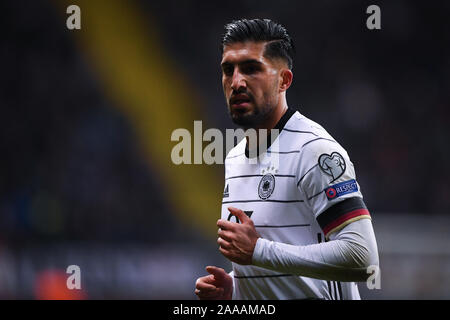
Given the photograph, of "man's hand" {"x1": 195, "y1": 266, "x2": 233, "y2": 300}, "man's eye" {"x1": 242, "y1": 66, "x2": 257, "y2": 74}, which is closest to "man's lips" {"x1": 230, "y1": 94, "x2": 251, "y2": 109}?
"man's eye" {"x1": 242, "y1": 66, "x2": 257, "y2": 74}

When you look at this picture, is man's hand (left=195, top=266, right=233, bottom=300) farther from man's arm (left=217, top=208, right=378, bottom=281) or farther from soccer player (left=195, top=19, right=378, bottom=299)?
man's arm (left=217, top=208, right=378, bottom=281)


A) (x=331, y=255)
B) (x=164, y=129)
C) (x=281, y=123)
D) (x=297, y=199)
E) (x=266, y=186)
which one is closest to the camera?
(x=331, y=255)

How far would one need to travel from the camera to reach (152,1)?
481 inches

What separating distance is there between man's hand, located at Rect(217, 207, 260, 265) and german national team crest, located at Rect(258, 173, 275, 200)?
0.21 meters

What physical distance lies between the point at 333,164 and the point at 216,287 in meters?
0.86

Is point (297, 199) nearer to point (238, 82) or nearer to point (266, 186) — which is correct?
point (266, 186)

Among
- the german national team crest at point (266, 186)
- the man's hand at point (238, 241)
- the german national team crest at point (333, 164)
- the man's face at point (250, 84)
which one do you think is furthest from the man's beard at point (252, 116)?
the man's hand at point (238, 241)

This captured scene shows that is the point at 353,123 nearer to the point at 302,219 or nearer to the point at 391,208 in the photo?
the point at 391,208

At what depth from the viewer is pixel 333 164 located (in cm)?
259

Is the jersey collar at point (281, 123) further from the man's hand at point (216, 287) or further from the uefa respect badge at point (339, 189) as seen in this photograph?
the man's hand at point (216, 287)

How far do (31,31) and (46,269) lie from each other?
551cm

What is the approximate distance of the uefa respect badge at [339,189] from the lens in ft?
8.30

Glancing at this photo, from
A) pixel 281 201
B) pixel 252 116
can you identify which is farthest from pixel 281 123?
pixel 281 201

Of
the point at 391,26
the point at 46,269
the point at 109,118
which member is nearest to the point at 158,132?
the point at 109,118
